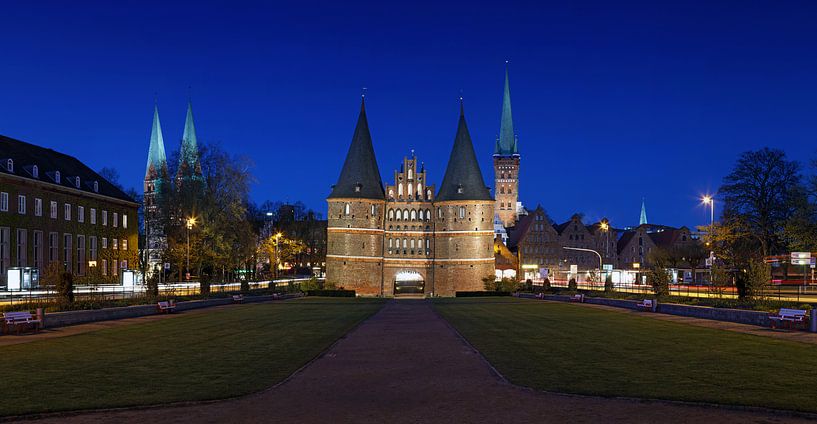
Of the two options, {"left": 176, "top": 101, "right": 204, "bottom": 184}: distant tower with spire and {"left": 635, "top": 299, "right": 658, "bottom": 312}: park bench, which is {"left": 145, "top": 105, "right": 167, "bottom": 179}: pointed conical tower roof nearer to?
{"left": 176, "top": 101, "right": 204, "bottom": 184}: distant tower with spire

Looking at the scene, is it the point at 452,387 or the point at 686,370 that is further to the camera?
the point at 686,370

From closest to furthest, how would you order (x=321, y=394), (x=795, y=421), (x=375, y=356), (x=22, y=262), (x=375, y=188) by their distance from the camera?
1. (x=795, y=421)
2. (x=321, y=394)
3. (x=375, y=356)
4. (x=22, y=262)
5. (x=375, y=188)

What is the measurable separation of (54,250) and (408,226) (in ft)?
155

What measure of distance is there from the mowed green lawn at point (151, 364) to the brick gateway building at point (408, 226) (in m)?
64.5

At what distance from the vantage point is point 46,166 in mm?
72500

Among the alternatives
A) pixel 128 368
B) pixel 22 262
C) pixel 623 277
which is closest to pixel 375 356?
pixel 128 368

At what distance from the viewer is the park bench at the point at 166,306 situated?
40.6 m

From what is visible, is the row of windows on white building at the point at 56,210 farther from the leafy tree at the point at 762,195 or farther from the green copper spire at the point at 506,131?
the green copper spire at the point at 506,131

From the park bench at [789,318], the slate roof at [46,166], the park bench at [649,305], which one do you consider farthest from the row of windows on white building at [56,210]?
the park bench at [789,318]

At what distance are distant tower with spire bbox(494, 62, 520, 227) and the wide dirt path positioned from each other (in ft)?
559

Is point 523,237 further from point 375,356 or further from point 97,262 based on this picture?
point 375,356

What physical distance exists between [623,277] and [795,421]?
7867cm

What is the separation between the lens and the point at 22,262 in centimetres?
6488

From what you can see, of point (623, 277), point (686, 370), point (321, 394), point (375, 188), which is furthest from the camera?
point (375, 188)
